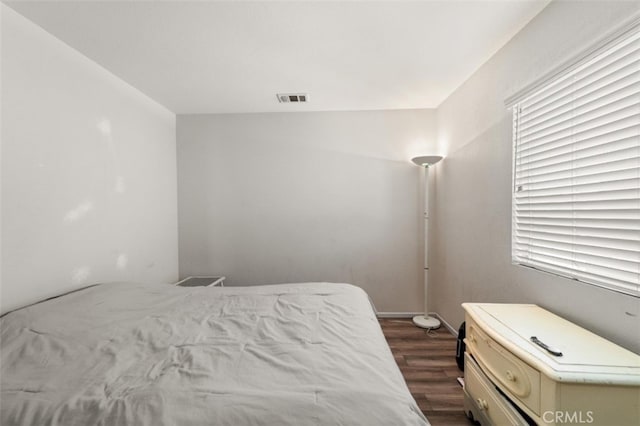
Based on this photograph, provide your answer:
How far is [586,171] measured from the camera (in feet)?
3.80

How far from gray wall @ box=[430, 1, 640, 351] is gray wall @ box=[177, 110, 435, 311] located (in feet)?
1.12

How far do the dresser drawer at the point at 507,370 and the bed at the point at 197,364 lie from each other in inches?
21.8

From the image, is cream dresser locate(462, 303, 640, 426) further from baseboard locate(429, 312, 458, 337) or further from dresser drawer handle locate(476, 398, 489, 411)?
baseboard locate(429, 312, 458, 337)

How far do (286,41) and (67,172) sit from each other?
1.79m

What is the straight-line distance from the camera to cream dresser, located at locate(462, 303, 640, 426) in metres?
0.84

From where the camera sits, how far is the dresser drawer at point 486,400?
1067 millimetres

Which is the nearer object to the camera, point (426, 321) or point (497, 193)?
point (497, 193)

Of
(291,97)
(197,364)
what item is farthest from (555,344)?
(291,97)

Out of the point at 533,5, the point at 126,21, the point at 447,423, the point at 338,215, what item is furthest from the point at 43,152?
the point at 533,5

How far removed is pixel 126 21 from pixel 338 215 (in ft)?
7.76

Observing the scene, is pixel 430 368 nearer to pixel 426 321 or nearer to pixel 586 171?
pixel 426 321

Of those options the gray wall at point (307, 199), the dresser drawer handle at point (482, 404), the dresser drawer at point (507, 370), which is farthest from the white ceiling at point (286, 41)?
the dresser drawer handle at point (482, 404)

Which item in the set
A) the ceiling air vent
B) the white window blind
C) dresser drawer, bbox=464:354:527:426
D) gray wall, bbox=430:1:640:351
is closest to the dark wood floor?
dresser drawer, bbox=464:354:527:426

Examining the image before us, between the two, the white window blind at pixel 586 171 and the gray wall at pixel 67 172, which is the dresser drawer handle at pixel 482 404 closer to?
the white window blind at pixel 586 171
